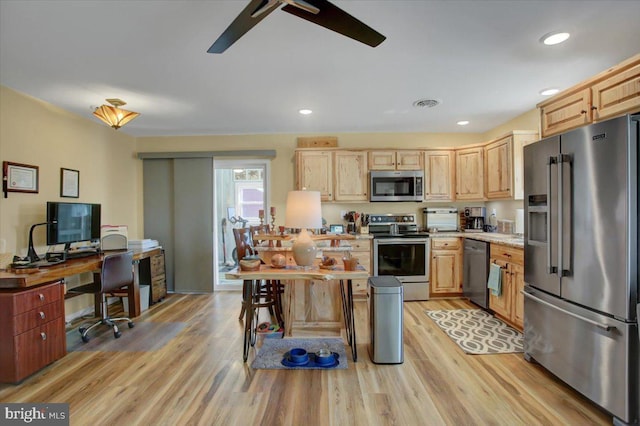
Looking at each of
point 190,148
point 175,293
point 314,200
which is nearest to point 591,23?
point 314,200

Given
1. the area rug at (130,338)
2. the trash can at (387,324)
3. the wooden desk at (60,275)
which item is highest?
the wooden desk at (60,275)

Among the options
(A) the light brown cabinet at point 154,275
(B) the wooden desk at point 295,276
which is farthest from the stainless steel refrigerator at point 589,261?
(A) the light brown cabinet at point 154,275

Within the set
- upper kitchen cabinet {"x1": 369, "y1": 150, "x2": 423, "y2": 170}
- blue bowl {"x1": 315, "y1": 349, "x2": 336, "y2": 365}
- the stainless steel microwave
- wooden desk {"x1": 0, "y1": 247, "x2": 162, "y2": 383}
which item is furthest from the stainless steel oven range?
wooden desk {"x1": 0, "y1": 247, "x2": 162, "y2": 383}

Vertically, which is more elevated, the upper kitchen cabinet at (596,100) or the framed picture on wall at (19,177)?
the upper kitchen cabinet at (596,100)

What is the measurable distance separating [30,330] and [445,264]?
446cm

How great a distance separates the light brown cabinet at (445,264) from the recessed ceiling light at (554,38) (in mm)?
2649

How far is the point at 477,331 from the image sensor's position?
3.24 m

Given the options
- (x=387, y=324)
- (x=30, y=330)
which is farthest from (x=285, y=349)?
(x=30, y=330)

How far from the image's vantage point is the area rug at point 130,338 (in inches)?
115

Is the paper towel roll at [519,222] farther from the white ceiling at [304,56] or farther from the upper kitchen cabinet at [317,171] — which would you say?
the upper kitchen cabinet at [317,171]

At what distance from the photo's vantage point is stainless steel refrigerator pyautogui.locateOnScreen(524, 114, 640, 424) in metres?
1.78

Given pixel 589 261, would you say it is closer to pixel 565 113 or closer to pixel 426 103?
pixel 565 113

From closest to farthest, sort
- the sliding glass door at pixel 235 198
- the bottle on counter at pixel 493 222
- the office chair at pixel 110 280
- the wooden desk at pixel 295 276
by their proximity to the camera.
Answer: the wooden desk at pixel 295 276, the office chair at pixel 110 280, the bottle on counter at pixel 493 222, the sliding glass door at pixel 235 198

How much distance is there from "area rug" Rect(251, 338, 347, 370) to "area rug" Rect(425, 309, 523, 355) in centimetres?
116
